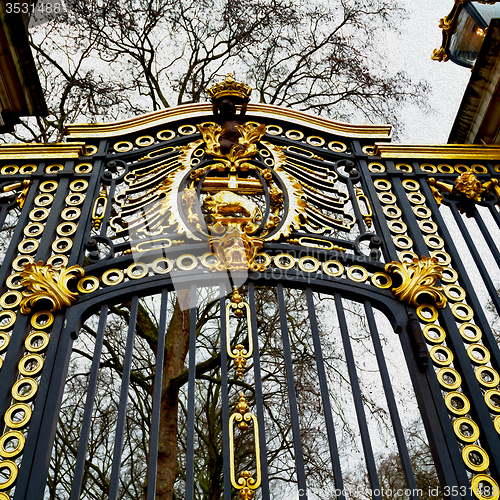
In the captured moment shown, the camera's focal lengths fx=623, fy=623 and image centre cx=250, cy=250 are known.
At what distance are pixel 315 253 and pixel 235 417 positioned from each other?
118 cm

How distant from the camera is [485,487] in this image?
2846mm

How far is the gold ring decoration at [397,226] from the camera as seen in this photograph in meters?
3.94

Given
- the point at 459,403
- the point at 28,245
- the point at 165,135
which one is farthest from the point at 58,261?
the point at 459,403

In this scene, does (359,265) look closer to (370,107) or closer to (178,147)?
(178,147)

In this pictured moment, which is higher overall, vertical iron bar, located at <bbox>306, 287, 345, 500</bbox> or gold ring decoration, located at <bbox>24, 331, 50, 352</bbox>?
gold ring decoration, located at <bbox>24, 331, 50, 352</bbox>

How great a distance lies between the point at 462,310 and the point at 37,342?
235cm

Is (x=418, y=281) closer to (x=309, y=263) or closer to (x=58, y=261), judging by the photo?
(x=309, y=263)

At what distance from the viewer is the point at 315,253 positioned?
3711mm

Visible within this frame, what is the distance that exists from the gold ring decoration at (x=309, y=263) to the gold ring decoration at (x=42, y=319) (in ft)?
4.67

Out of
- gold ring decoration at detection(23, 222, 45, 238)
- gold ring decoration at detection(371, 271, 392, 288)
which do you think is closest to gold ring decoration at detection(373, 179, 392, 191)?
gold ring decoration at detection(371, 271, 392, 288)

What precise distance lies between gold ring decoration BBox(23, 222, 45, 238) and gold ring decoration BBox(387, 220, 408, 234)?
2181mm

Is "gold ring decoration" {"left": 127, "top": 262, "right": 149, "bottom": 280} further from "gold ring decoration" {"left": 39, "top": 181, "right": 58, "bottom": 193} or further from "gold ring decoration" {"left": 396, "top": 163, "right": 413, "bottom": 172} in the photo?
"gold ring decoration" {"left": 396, "top": 163, "right": 413, "bottom": 172}

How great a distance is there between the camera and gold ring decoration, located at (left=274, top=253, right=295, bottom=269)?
3645mm

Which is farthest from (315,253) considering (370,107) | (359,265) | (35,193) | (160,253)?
(370,107)
